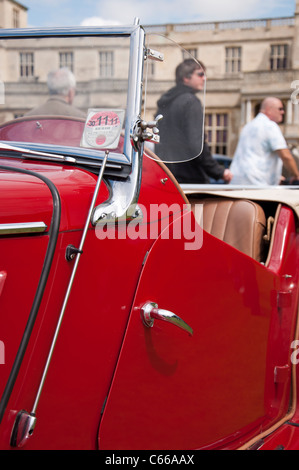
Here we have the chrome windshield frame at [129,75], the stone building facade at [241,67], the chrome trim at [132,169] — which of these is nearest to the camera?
the chrome trim at [132,169]

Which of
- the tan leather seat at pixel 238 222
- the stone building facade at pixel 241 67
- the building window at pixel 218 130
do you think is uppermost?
the stone building facade at pixel 241 67

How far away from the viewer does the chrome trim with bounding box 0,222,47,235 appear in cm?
106

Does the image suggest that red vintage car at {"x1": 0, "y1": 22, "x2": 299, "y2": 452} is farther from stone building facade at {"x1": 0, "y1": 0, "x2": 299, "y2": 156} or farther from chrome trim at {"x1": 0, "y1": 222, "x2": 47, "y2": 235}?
stone building facade at {"x1": 0, "y1": 0, "x2": 299, "y2": 156}

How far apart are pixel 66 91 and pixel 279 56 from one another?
36.1m

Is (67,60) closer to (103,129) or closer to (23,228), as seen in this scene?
(103,129)

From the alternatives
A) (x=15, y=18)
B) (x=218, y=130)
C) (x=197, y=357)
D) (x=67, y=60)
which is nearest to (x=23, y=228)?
(x=197, y=357)

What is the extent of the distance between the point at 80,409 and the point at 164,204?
60cm

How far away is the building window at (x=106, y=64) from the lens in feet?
5.29

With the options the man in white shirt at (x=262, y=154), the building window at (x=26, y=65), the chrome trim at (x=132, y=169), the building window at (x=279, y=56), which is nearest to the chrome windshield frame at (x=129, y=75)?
the chrome trim at (x=132, y=169)

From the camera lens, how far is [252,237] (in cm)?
208

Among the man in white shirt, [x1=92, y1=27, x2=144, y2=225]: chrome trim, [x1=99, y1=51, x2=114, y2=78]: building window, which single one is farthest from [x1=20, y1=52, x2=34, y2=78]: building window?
the man in white shirt

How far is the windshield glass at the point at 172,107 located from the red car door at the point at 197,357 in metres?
0.29

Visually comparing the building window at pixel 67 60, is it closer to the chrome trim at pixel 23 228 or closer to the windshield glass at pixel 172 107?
the windshield glass at pixel 172 107

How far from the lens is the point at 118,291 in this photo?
4.21 ft
